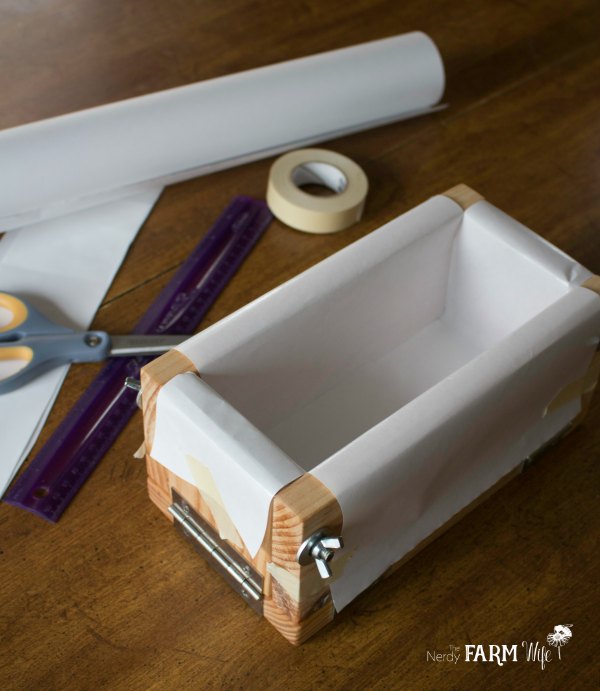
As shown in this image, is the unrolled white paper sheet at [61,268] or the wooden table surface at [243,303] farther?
the unrolled white paper sheet at [61,268]

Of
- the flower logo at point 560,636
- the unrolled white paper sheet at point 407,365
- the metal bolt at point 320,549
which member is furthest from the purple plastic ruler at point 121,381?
the flower logo at point 560,636

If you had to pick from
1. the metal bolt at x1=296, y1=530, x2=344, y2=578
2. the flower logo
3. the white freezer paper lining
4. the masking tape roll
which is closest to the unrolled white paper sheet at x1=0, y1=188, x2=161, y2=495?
the white freezer paper lining

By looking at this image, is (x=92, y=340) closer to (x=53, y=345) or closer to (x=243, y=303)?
(x=53, y=345)

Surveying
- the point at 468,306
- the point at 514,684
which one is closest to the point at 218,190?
the point at 468,306

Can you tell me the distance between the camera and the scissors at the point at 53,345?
81cm

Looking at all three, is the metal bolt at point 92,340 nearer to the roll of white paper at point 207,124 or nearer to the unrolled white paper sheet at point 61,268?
the unrolled white paper sheet at point 61,268

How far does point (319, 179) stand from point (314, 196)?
36 mm

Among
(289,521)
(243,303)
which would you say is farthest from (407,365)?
(289,521)

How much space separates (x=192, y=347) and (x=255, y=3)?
0.71 metres

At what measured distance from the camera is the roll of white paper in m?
0.94

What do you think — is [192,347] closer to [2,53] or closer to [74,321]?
[74,321]

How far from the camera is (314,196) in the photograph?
993 millimetres

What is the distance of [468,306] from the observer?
85 centimetres

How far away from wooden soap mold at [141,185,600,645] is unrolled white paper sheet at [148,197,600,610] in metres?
0.01
